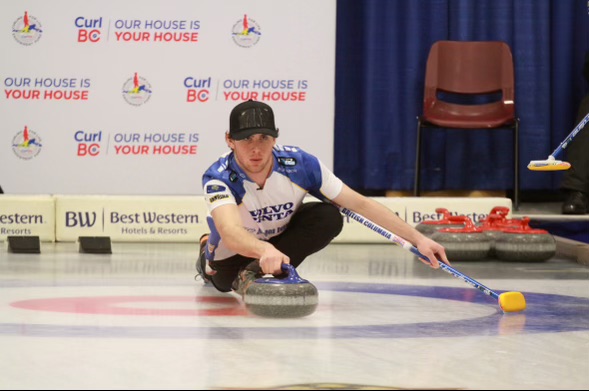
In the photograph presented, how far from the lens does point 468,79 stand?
26.5 ft

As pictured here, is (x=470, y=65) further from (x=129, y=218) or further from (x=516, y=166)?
(x=129, y=218)

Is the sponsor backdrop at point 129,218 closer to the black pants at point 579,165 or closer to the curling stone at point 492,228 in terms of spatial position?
the curling stone at point 492,228

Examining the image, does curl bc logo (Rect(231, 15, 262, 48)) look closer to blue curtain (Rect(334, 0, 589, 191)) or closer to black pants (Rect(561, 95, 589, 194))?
blue curtain (Rect(334, 0, 589, 191))

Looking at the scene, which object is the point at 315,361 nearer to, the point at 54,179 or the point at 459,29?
the point at 54,179

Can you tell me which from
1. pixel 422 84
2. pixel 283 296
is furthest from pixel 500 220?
pixel 283 296

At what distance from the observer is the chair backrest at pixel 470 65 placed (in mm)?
8039

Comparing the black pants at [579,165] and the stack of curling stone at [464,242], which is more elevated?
the black pants at [579,165]

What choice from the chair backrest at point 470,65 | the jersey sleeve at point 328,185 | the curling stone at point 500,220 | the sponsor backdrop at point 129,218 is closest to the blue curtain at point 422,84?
the chair backrest at point 470,65

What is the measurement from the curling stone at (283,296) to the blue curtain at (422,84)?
15.5ft

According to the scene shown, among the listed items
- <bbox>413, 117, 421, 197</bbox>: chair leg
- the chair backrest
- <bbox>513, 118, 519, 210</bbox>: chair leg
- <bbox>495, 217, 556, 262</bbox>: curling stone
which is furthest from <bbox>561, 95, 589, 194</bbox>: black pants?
<bbox>495, 217, 556, 262</bbox>: curling stone

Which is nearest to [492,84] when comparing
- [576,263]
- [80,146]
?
[576,263]

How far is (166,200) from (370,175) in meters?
1.96

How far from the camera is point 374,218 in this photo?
3891 millimetres

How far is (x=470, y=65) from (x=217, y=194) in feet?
15.8
